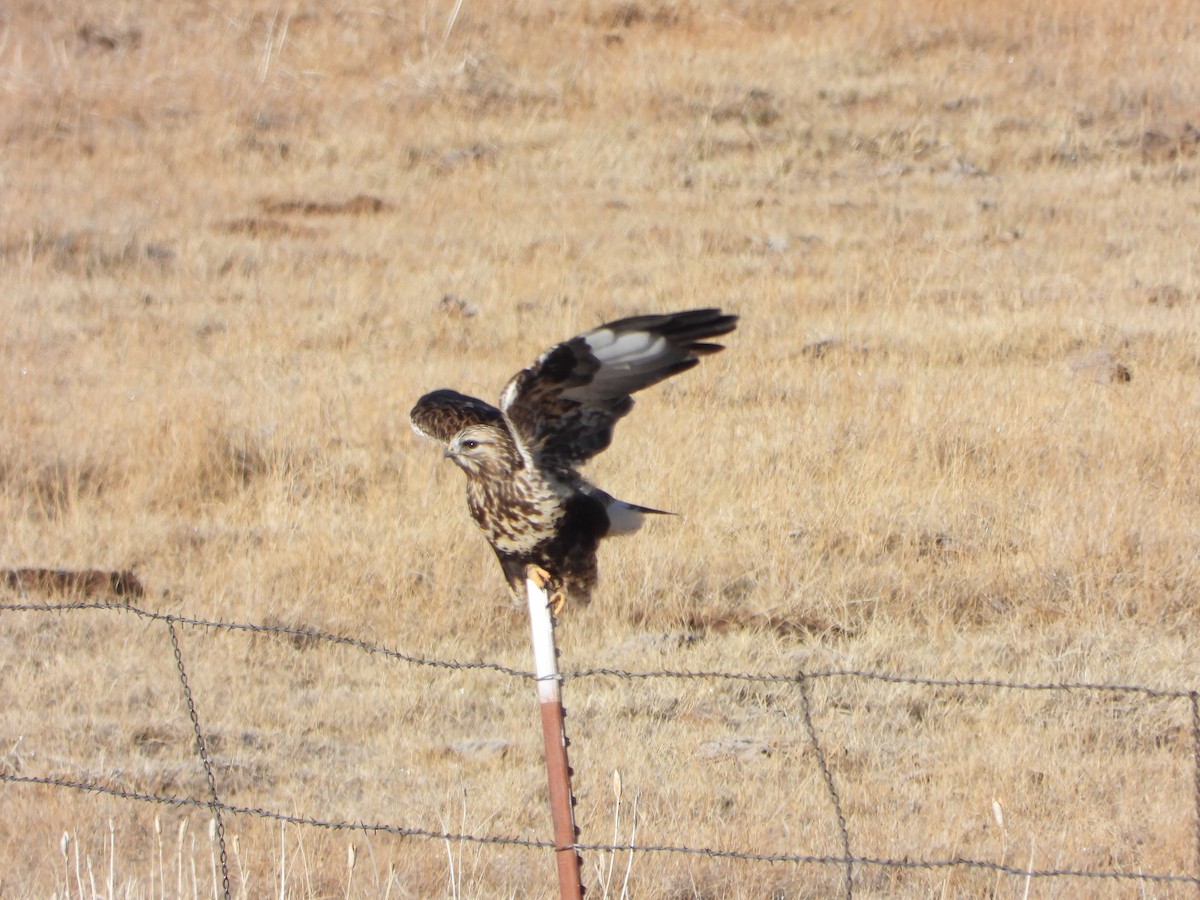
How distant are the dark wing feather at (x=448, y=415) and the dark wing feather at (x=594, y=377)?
0.19 ft

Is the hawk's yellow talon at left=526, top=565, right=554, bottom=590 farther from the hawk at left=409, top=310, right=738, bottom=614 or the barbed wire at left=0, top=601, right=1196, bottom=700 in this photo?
the barbed wire at left=0, top=601, right=1196, bottom=700

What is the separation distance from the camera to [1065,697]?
4.94m

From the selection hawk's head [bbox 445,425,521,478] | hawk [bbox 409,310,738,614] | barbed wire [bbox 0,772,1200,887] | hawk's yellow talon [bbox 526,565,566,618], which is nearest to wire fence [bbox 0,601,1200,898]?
barbed wire [bbox 0,772,1200,887]

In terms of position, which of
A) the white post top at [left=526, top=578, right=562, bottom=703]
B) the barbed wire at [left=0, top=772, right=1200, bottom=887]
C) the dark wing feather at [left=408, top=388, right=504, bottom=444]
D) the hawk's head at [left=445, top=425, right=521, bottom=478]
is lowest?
the barbed wire at [left=0, top=772, right=1200, bottom=887]

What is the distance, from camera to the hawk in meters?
3.31

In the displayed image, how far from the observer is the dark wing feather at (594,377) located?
328 cm

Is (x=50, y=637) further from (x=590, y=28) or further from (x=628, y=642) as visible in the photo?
(x=590, y=28)

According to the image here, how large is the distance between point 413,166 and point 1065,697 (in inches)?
365

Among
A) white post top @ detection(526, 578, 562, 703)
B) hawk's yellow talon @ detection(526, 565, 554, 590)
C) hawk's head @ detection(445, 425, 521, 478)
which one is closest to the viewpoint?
white post top @ detection(526, 578, 562, 703)

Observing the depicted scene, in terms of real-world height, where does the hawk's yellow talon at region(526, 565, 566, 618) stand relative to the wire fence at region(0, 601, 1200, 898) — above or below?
above

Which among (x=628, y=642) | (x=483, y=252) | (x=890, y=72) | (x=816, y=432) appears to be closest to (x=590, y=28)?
(x=890, y=72)

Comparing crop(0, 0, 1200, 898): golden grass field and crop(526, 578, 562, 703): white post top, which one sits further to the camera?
crop(0, 0, 1200, 898): golden grass field

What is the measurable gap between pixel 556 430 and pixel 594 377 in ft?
0.71

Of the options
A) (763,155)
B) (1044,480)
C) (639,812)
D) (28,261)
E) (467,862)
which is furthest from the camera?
(763,155)
